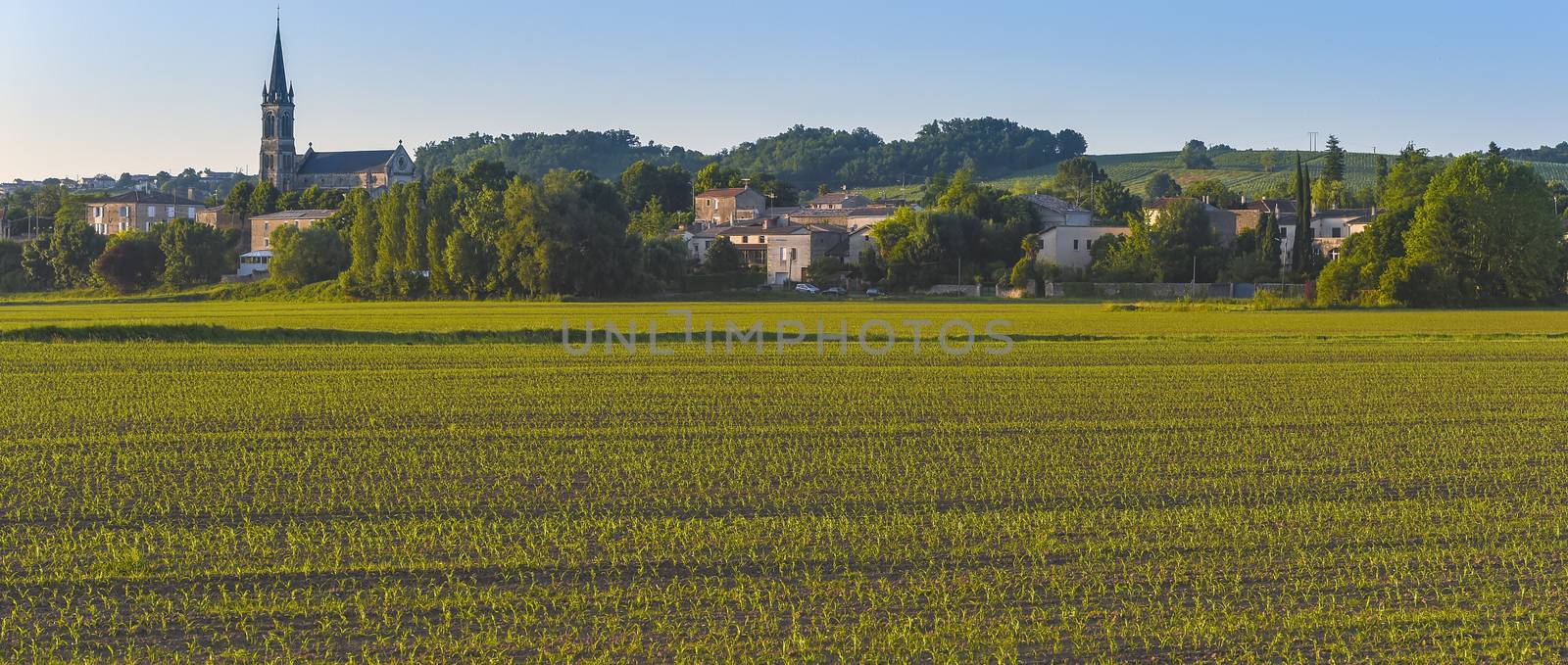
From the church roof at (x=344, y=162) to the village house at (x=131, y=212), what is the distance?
1216 inches

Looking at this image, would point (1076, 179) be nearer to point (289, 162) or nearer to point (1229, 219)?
point (1229, 219)

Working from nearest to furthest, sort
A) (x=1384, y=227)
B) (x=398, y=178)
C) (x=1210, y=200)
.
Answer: (x=1384, y=227) < (x=1210, y=200) < (x=398, y=178)

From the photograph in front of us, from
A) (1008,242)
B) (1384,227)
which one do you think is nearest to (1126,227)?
(1008,242)

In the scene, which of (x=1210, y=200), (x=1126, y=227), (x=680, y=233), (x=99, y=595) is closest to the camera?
(x=99, y=595)

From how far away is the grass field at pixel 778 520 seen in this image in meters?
9.09

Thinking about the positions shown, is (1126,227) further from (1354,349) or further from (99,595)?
(99,595)

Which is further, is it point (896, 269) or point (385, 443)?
point (896, 269)

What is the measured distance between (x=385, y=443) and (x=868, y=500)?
638 centimetres

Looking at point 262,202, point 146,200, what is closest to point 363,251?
point 262,202

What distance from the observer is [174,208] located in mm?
160125

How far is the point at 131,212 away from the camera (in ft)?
504

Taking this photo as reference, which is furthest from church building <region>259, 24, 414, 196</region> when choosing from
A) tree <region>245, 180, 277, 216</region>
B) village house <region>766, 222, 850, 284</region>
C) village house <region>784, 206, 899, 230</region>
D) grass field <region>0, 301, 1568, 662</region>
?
grass field <region>0, 301, 1568, 662</region>

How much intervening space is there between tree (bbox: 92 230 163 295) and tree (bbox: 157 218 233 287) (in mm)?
692

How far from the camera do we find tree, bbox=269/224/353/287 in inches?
3644
